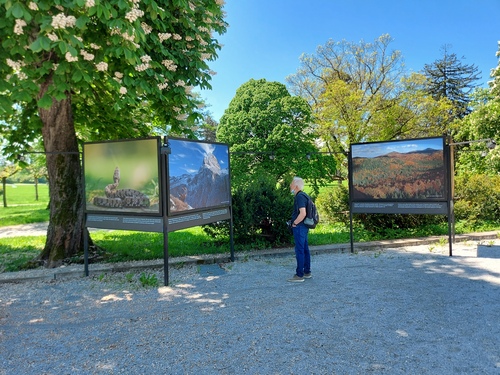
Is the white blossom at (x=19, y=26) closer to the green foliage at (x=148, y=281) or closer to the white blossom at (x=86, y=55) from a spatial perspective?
the white blossom at (x=86, y=55)

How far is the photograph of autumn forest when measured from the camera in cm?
784

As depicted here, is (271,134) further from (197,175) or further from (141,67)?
(141,67)

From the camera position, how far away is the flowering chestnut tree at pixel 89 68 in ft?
14.6

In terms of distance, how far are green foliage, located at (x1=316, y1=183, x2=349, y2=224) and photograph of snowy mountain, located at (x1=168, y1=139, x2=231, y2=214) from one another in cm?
500

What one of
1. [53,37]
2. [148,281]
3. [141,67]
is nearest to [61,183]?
[148,281]

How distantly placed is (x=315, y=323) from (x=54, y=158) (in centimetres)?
665

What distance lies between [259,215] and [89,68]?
4.95 metres

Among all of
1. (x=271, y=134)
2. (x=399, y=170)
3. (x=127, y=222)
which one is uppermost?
(x=271, y=134)

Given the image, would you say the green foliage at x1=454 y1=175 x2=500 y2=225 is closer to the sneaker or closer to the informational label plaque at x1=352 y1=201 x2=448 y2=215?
the informational label plaque at x1=352 y1=201 x2=448 y2=215

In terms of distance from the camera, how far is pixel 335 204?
11.5 m

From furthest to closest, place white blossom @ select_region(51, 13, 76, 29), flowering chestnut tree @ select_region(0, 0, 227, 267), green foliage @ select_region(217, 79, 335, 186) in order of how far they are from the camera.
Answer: green foliage @ select_region(217, 79, 335, 186) < flowering chestnut tree @ select_region(0, 0, 227, 267) < white blossom @ select_region(51, 13, 76, 29)

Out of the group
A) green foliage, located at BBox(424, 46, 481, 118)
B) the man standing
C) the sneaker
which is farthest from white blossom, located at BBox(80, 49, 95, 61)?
green foliage, located at BBox(424, 46, 481, 118)

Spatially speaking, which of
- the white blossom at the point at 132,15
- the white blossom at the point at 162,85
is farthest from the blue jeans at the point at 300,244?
the white blossom at the point at 132,15

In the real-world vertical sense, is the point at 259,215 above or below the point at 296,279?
above
